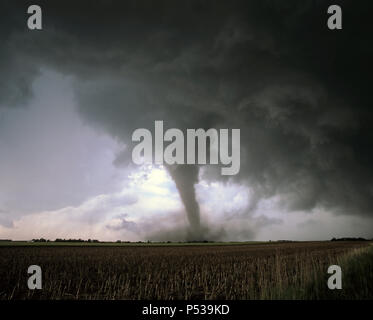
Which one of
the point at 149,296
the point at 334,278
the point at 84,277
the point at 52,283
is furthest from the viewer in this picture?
the point at 84,277

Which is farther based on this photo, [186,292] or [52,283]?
[52,283]

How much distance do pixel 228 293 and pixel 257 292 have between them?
1.19 metres
